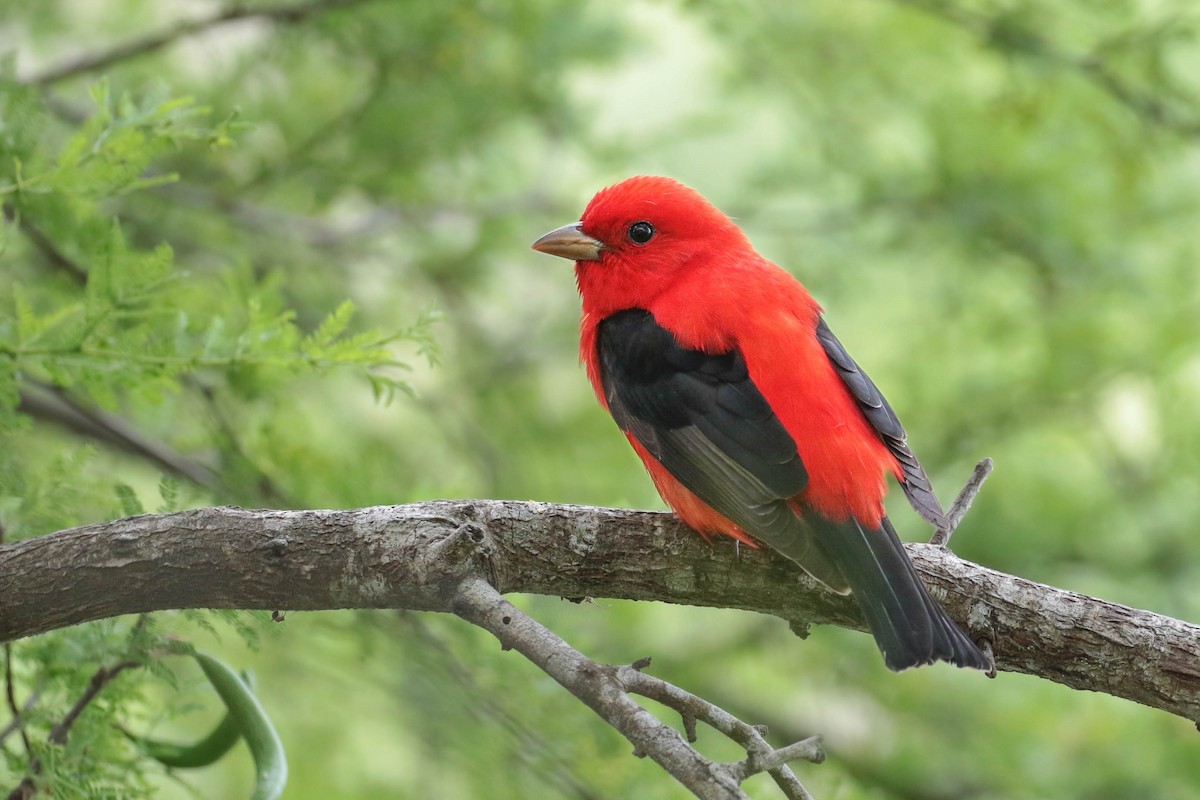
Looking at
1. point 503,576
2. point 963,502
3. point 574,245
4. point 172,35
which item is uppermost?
point 172,35

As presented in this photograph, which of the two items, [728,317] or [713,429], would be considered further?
[728,317]

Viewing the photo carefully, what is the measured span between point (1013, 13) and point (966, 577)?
3.41 m

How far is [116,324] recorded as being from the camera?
3297mm

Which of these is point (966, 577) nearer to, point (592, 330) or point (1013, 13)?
point (592, 330)

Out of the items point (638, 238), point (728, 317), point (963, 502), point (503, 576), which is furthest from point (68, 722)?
point (638, 238)

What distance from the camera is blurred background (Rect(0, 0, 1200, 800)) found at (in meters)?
4.46

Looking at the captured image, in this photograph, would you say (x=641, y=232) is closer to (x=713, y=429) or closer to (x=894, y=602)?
(x=713, y=429)

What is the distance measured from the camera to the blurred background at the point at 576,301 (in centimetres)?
446

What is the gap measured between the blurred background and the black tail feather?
3.27ft

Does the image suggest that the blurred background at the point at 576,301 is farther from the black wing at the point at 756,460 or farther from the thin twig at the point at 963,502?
the thin twig at the point at 963,502

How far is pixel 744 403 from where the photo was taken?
3.61 meters

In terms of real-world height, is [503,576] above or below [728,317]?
below

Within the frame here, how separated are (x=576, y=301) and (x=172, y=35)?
10.6ft

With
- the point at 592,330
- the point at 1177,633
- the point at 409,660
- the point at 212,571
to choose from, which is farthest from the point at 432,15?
the point at 1177,633
